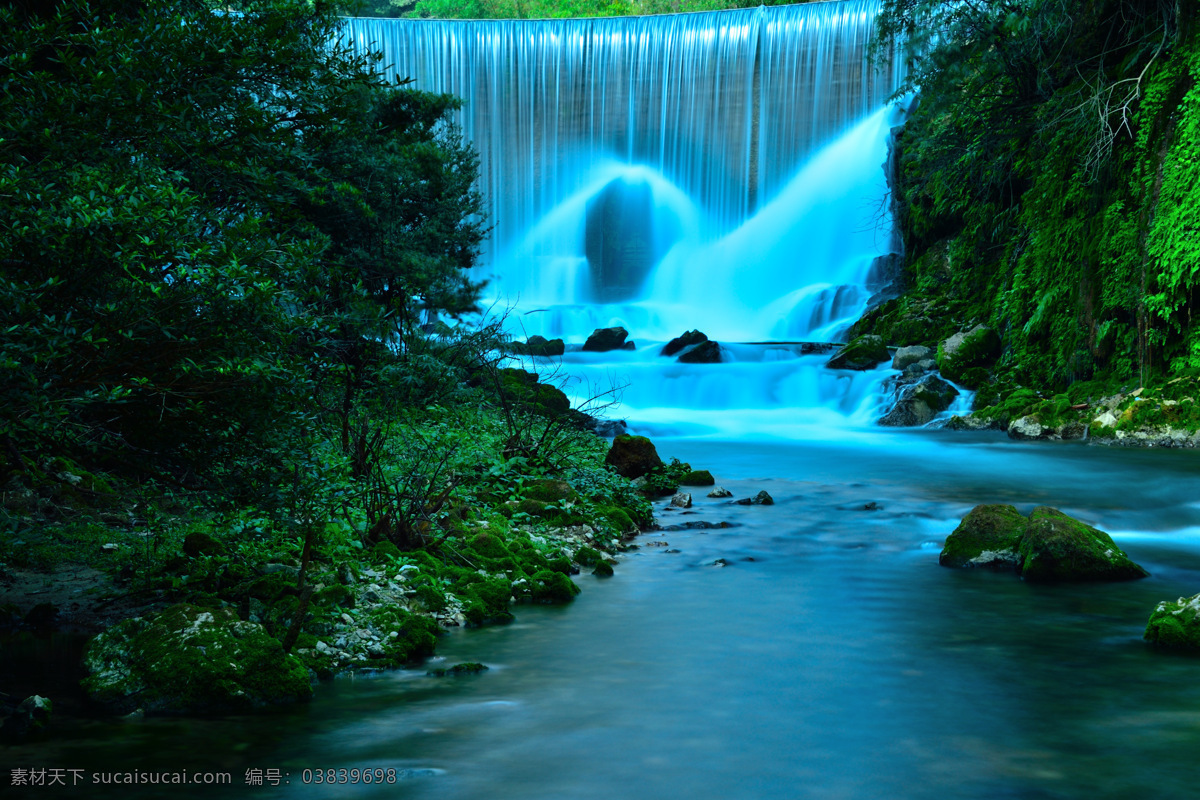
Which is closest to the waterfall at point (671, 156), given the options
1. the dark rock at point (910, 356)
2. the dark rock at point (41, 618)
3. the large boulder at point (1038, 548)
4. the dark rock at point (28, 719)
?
the dark rock at point (910, 356)

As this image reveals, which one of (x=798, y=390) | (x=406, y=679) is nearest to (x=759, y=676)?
(x=406, y=679)

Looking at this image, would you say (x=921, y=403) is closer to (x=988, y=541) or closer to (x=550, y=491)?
(x=988, y=541)

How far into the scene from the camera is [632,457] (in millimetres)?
12867

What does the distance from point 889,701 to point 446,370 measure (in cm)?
852

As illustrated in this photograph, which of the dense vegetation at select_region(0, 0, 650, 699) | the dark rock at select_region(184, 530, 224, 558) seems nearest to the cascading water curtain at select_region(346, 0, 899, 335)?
the dense vegetation at select_region(0, 0, 650, 699)

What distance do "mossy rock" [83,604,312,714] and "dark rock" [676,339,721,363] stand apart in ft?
62.0

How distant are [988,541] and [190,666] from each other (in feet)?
22.6

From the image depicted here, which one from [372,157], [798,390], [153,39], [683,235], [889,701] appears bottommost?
[889,701]

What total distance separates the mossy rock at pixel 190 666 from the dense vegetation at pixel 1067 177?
49.6 ft

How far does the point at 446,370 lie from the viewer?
13.0 meters

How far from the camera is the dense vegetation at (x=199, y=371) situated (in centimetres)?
426

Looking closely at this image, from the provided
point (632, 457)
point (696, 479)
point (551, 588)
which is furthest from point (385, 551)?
point (696, 479)

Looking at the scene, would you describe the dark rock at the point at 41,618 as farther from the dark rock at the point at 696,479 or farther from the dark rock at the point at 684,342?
the dark rock at the point at 684,342

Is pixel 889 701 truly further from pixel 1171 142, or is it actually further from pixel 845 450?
pixel 1171 142
